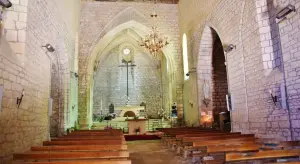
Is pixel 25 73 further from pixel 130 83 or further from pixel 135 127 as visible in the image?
pixel 130 83

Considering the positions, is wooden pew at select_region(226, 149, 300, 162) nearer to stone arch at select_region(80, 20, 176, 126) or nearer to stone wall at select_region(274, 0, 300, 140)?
stone wall at select_region(274, 0, 300, 140)

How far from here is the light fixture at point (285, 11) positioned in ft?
18.2

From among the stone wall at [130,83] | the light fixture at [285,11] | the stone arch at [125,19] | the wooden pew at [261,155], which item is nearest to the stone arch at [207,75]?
the stone arch at [125,19]

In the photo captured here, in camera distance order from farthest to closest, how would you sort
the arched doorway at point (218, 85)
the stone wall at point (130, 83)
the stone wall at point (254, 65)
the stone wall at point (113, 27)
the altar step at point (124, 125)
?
the stone wall at point (130, 83), the altar step at point (124, 125), the stone wall at point (113, 27), the arched doorway at point (218, 85), the stone wall at point (254, 65)

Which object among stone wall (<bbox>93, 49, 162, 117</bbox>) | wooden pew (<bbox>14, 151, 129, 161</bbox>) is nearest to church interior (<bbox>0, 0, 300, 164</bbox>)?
wooden pew (<bbox>14, 151, 129, 161</bbox>)

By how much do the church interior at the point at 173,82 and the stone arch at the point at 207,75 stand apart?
51mm

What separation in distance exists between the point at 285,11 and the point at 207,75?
6.72 meters

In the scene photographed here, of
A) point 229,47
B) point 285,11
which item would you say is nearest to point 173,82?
point 229,47

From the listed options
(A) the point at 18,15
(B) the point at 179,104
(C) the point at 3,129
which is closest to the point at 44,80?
(A) the point at 18,15

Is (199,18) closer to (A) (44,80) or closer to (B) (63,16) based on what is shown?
(B) (63,16)

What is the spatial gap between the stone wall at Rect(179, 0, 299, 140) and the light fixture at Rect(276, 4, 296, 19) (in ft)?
0.64

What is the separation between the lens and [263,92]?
6.82m

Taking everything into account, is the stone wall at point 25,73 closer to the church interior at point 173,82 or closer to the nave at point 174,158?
the church interior at point 173,82

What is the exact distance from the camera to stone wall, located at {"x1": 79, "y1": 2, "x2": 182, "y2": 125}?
1515 cm
